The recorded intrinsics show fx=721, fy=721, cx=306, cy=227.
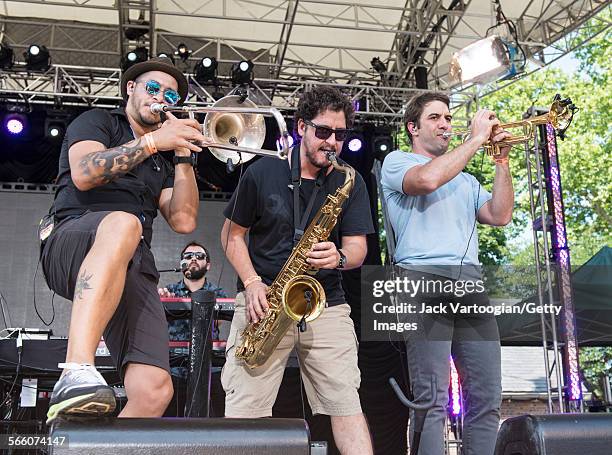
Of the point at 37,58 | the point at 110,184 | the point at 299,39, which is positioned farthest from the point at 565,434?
the point at 299,39

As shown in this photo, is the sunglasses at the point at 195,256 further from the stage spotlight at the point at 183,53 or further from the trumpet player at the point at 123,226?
the trumpet player at the point at 123,226

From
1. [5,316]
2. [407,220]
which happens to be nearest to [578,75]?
[5,316]

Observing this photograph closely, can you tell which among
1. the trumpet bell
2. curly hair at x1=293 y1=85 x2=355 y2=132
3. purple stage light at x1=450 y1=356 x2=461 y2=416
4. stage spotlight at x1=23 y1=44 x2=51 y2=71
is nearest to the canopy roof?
purple stage light at x1=450 y1=356 x2=461 y2=416

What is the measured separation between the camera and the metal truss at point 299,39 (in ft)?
31.3

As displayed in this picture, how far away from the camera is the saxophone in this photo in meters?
3.62

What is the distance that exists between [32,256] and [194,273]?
3462mm

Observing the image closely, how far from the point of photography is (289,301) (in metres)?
3.62

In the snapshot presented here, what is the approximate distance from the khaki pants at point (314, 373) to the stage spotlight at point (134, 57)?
645cm

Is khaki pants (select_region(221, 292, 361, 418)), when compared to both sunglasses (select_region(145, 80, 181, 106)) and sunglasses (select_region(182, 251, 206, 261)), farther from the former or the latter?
sunglasses (select_region(182, 251, 206, 261))

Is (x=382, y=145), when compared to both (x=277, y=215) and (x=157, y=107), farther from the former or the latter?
(x=157, y=107)

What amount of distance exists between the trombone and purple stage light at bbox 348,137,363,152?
5.67 metres

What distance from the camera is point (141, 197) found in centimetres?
335

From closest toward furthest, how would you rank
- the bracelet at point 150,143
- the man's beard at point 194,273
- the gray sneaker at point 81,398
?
the gray sneaker at point 81,398, the bracelet at point 150,143, the man's beard at point 194,273

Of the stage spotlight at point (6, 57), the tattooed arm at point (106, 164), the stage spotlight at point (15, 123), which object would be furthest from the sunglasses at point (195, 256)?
the tattooed arm at point (106, 164)
